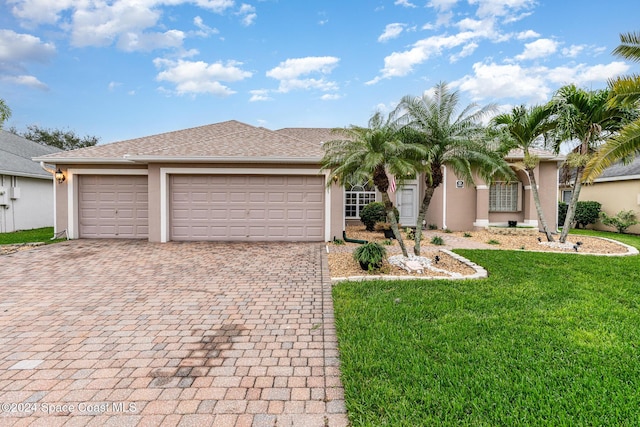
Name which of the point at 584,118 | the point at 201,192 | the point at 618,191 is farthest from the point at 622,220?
the point at 201,192

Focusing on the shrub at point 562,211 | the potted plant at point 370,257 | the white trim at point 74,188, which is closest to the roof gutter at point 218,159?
the white trim at point 74,188

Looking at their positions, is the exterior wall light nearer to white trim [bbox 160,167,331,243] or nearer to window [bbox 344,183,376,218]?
white trim [bbox 160,167,331,243]

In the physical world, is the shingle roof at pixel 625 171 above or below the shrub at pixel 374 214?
above

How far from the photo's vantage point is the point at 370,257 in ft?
20.9

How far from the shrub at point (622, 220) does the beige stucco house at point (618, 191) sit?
31cm

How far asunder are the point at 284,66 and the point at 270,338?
609 inches

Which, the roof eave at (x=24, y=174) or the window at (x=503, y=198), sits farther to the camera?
the window at (x=503, y=198)

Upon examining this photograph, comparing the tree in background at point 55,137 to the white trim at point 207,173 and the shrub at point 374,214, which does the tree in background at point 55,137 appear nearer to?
the white trim at point 207,173

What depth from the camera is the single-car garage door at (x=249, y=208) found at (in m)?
10.8

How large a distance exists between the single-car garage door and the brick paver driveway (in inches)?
161

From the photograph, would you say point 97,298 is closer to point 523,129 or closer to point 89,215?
point 89,215

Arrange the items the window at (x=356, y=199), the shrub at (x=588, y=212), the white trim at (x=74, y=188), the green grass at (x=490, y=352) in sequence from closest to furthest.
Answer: the green grass at (x=490, y=352)
the white trim at (x=74, y=188)
the window at (x=356, y=199)
the shrub at (x=588, y=212)

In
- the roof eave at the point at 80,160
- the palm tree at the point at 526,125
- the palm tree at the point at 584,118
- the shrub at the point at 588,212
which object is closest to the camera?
the palm tree at the point at 584,118

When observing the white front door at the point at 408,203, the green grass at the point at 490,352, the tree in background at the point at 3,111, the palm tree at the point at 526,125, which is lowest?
the green grass at the point at 490,352
